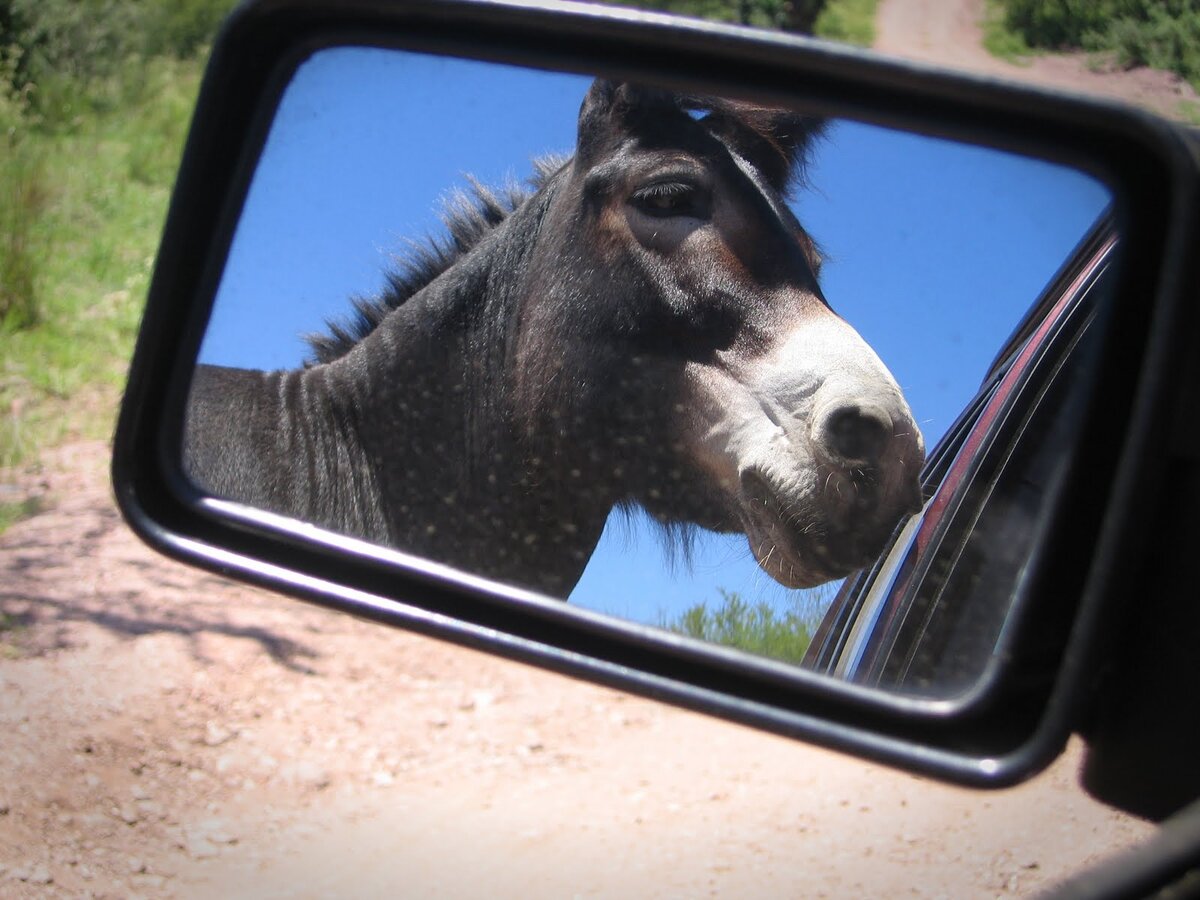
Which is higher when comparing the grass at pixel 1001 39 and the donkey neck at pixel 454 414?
the donkey neck at pixel 454 414

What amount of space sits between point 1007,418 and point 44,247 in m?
9.23

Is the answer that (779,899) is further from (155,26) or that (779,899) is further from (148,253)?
(155,26)

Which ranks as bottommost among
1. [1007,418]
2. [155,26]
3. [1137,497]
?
[155,26]

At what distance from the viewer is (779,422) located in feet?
5.98

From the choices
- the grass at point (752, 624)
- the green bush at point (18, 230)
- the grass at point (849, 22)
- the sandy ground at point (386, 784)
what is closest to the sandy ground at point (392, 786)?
the sandy ground at point (386, 784)

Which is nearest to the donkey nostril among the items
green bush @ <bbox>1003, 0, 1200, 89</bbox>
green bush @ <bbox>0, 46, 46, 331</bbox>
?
green bush @ <bbox>0, 46, 46, 331</bbox>

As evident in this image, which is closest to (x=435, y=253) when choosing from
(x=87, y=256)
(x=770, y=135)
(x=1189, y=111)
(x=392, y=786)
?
(x=770, y=135)

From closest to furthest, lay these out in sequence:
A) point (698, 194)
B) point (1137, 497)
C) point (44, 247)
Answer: point (1137, 497) → point (698, 194) → point (44, 247)

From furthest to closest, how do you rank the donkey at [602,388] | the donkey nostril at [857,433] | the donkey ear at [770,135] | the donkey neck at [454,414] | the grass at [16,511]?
the grass at [16,511], the donkey neck at [454,414], the donkey ear at [770,135], the donkey at [602,388], the donkey nostril at [857,433]

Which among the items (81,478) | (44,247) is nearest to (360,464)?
(81,478)

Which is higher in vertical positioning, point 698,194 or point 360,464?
point 698,194

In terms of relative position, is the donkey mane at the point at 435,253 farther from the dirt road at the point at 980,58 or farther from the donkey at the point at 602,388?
the dirt road at the point at 980,58

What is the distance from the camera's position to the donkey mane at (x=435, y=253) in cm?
234

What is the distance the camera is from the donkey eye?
213 centimetres
